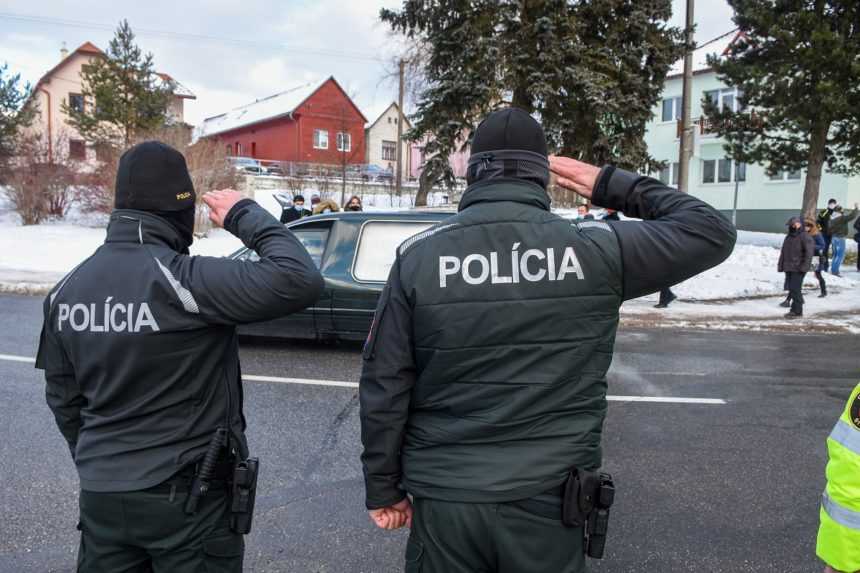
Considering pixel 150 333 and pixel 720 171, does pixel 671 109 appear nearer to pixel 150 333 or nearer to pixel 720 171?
pixel 720 171

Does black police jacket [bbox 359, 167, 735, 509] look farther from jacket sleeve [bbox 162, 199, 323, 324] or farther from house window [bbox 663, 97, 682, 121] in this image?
house window [bbox 663, 97, 682, 121]

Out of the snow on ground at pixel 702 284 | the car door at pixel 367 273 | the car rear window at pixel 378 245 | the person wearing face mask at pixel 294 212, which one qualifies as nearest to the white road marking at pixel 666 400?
the car door at pixel 367 273

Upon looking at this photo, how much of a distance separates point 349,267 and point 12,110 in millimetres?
25972

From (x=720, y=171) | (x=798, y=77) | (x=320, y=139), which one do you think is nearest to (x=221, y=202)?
(x=798, y=77)

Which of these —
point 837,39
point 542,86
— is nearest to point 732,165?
point 837,39

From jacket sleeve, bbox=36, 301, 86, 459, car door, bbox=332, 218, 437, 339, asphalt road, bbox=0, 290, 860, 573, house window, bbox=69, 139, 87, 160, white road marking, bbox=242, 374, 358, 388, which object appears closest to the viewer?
jacket sleeve, bbox=36, 301, 86, 459

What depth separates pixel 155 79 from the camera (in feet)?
93.1

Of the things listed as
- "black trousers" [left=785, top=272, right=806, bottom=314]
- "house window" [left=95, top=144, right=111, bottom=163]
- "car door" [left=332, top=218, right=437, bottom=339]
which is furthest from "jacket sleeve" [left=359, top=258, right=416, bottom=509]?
"house window" [left=95, top=144, right=111, bottom=163]

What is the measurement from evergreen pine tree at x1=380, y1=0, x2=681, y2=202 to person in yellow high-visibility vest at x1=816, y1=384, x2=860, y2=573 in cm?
1450

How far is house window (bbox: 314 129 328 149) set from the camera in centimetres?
5081

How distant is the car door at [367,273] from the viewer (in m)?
7.50

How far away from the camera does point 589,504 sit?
1869 millimetres

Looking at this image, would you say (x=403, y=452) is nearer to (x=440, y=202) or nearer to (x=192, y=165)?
(x=192, y=165)

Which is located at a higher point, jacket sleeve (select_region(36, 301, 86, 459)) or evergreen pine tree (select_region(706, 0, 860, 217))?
evergreen pine tree (select_region(706, 0, 860, 217))
